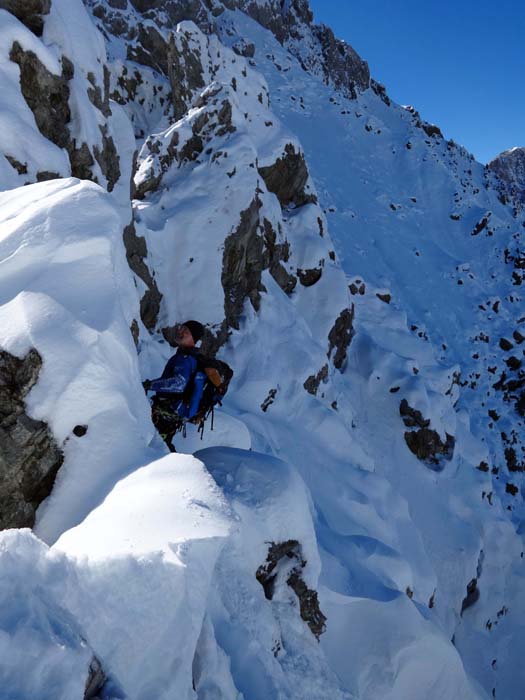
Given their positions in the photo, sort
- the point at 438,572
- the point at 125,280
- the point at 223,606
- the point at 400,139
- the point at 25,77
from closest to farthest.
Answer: the point at 223,606, the point at 125,280, the point at 25,77, the point at 438,572, the point at 400,139

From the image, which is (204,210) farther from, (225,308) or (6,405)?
(6,405)

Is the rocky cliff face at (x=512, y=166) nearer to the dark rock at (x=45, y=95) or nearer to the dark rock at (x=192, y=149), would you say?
the dark rock at (x=192, y=149)

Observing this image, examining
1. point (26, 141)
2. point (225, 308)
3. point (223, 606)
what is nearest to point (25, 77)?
point (26, 141)

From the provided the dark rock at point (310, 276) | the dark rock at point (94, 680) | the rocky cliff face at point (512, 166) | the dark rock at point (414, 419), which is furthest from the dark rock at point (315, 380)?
the rocky cliff face at point (512, 166)

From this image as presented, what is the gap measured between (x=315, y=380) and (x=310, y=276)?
4.99 meters

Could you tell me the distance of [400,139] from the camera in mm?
44031

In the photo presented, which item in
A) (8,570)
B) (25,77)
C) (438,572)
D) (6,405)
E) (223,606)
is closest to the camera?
(8,570)

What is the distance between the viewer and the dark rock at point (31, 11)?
30.6 ft

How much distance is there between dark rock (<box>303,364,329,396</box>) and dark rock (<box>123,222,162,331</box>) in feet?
17.3

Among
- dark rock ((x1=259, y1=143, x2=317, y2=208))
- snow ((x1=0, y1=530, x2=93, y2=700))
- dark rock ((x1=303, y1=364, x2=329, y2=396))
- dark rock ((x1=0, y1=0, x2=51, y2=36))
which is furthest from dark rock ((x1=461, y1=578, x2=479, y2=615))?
dark rock ((x1=0, y1=0, x2=51, y2=36))

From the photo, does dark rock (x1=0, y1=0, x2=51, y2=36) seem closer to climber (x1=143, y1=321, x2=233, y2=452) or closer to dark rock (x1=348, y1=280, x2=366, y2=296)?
climber (x1=143, y1=321, x2=233, y2=452)

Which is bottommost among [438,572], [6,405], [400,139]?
[438,572]

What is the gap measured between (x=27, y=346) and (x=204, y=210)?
1102 cm

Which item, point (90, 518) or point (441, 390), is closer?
point (90, 518)
